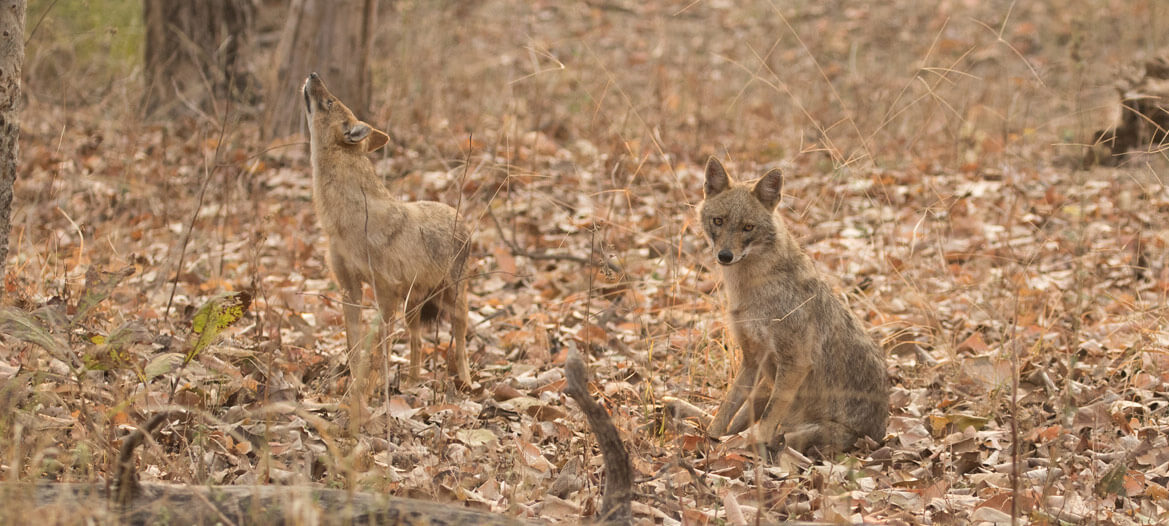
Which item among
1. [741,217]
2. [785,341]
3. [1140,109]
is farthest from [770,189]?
[1140,109]

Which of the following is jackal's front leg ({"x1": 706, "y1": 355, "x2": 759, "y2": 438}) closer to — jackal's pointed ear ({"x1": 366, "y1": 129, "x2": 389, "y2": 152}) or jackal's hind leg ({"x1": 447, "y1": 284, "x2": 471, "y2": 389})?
jackal's hind leg ({"x1": 447, "y1": 284, "x2": 471, "y2": 389})

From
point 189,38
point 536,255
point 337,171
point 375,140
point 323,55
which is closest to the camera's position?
point 337,171

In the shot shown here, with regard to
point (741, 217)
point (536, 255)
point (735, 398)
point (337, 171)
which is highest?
point (337, 171)

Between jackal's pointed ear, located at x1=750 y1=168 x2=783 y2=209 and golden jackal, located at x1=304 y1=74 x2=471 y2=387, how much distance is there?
179 cm

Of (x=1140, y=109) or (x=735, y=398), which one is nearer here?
(x=735, y=398)

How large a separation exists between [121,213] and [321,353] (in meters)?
3.72

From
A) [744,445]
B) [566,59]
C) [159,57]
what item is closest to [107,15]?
[159,57]

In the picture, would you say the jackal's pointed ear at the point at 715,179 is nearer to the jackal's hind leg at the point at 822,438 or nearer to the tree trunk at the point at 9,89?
the jackal's hind leg at the point at 822,438

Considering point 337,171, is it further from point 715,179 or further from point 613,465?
point 613,465

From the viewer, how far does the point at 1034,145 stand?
38.2ft

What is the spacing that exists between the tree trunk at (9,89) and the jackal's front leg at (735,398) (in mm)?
3740

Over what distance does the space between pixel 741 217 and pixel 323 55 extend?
6.12 meters

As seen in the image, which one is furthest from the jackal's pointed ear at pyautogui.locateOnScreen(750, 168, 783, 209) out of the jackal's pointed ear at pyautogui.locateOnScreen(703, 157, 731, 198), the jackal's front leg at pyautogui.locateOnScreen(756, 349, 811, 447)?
the jackal's front leg at pyautogui.locateOnScreen(756, 349, 811, 447)

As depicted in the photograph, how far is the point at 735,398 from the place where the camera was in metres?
5.91
